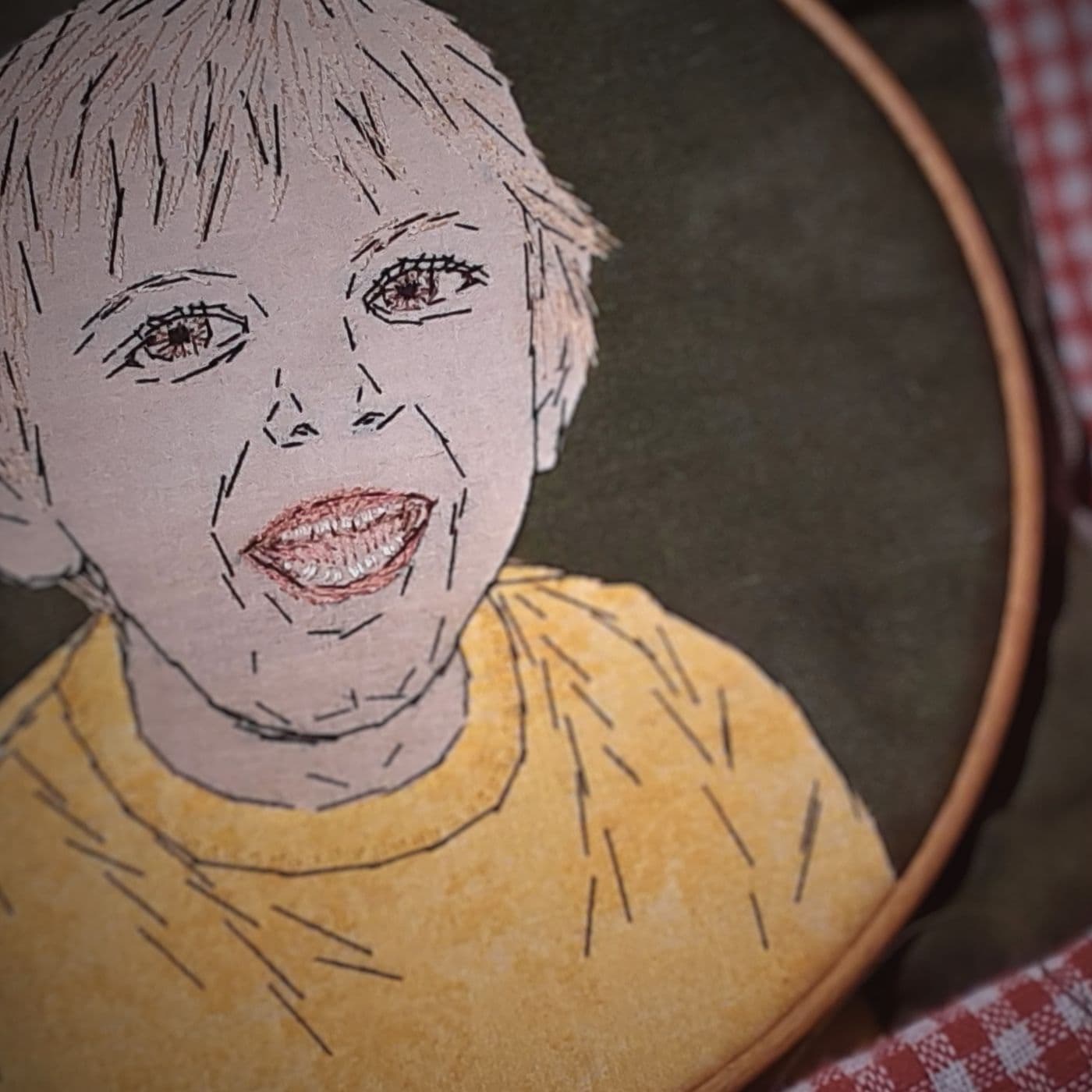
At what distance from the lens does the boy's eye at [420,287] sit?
0.63m

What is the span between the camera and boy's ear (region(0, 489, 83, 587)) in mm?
644

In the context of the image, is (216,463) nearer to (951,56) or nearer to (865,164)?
(865,164)

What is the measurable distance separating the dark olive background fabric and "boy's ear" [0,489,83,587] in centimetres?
5

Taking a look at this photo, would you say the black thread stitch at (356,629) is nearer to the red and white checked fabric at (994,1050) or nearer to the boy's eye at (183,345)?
the boy's eye at (183,345)

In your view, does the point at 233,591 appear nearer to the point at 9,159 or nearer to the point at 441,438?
the point at 441,438

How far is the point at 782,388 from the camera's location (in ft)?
2.43

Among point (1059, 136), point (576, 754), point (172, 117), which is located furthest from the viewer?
point (1059, 136)

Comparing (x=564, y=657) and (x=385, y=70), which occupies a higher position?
(x=385, y=70)

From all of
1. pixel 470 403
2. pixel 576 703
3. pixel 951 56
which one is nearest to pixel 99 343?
pixel 470 403

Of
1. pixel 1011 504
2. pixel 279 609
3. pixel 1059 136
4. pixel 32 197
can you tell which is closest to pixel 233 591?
pixel 279 609

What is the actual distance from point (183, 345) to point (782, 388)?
36 centimetres

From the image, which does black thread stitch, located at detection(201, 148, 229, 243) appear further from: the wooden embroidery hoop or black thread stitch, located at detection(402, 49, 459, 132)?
the wooden embroidery hoop

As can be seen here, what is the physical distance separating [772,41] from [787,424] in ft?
0.80

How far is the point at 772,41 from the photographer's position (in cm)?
74
